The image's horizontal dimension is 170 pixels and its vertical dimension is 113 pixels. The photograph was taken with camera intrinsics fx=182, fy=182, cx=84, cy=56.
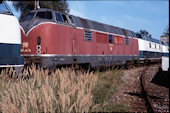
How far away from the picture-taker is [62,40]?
824 centimetres

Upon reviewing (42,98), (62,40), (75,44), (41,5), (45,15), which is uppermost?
(41,5)

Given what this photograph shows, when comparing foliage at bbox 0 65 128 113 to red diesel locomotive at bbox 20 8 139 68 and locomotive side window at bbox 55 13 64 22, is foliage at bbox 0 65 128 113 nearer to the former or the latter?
red diesel locomotive at bbox 20 8 139 68

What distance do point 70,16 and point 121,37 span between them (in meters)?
5.99

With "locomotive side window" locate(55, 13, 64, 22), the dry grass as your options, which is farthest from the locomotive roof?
the dry grass

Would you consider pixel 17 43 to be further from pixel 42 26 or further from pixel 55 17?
pixel 55 17

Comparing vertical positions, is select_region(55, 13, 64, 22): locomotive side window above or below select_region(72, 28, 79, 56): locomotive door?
above

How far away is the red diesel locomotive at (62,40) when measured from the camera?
25.0 ft

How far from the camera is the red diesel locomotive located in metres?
7.61

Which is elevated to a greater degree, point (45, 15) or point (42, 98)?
point (45, 15)

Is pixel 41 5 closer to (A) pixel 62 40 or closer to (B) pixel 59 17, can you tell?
(B) pixel 59 17

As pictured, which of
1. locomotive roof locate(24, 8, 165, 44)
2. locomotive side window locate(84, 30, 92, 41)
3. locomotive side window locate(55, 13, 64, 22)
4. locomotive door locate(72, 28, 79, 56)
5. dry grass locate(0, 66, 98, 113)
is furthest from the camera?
locomotive side window locate(84, 30, 92, 41)

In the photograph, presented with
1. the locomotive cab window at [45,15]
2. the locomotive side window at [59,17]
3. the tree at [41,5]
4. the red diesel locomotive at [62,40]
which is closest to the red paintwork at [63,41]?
the red diesel locomotive at [62,40]

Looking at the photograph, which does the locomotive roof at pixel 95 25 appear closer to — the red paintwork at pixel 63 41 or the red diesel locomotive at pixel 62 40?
the red diesel locomotive at pixel 62 40

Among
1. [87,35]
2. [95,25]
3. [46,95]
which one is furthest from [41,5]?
[46,95]
